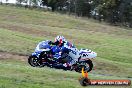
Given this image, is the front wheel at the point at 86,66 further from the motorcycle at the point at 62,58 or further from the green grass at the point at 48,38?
the green grass at the point at 48,38

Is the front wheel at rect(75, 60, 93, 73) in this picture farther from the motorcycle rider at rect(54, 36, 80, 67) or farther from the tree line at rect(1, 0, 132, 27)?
the tree line at rect(1, 0, 132, 27)

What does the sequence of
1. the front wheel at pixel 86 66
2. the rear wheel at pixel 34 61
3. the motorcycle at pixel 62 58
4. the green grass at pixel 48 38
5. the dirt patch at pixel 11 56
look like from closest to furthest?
1. the green grass at pixel 48 38
2. the motorcycle at pixel 62 58
3. the front wheel at pixel 86 66
4. the rear wheel at pixel 34 61
5. the dirt patch at pixel 11 56

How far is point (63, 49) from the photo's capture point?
20188 millimetres

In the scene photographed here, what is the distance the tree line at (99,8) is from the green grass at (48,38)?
55.3ft

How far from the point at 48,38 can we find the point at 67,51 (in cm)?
2484

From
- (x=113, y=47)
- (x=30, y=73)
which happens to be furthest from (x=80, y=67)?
(x=113, y=47)

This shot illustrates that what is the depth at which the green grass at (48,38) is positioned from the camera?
17766 mm

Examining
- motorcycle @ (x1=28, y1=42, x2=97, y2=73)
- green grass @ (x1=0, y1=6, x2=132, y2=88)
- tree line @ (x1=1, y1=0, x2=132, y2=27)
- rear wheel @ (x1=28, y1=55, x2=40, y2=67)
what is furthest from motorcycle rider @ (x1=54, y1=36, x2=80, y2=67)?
tree line @ (x1=1, y1=0, x2=132, y2=27)

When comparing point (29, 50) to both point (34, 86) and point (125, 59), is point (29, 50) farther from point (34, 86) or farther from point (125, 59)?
point (34, 86)

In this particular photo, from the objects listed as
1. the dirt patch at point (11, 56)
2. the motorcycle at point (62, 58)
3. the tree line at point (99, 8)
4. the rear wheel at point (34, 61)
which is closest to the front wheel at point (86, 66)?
the motorcycle at point (62, 58)

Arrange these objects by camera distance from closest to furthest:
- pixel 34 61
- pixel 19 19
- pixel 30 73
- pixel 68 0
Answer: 1. pixel 30 73
2. pixel 34 61
3. pixel 19 19
4. pixel 68 0

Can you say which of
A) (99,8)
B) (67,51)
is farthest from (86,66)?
(99,8)

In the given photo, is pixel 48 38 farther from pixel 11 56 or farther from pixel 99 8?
pixel 99 8

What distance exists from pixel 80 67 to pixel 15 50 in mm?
14199
